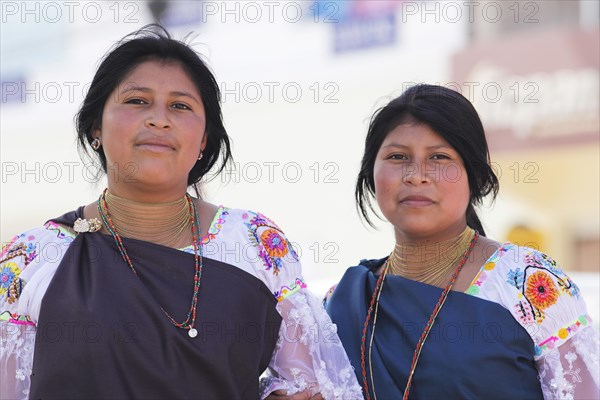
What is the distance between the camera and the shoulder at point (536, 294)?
2441 millimetres

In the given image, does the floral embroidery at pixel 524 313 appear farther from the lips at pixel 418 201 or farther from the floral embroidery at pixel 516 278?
the lips at pixel 418 201

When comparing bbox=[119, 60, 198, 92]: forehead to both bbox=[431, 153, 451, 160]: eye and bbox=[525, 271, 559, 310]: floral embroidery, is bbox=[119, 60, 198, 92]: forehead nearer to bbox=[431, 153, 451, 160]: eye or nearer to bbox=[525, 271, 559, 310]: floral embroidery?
bbox=[431, 153, 451, 160]: eye

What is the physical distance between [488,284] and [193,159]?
97 centimetres

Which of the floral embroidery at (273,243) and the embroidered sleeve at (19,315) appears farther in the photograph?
the floral embroidery at (273,243)

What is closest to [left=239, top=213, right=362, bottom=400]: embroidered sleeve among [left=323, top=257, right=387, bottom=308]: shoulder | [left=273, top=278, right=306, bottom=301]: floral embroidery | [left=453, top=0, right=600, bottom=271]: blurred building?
[left=273, top=278, right=306, bottom=301]: floral embroidery

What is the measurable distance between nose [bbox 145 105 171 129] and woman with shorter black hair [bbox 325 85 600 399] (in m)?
0.74

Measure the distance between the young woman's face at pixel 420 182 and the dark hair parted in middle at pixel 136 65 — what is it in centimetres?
56

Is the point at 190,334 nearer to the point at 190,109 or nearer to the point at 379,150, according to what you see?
the point at 190,109

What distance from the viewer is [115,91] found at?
2453 millimetres

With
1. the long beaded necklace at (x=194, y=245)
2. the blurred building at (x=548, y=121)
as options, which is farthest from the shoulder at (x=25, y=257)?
the blurred building at (x=548, y=121)

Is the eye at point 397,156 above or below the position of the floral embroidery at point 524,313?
above

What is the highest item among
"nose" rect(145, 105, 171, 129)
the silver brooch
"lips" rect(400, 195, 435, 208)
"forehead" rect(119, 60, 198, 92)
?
"forehead" rect(119, 60, 198, 92)

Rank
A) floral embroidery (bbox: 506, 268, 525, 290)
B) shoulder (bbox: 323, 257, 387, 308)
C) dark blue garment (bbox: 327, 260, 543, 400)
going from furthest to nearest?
shoulder (bbox: 323, 257, 387, 308), floral embroidery (bbox: 506, 268, 525, 290), dark blue garment (bbox: 327, 260, 543, 400)

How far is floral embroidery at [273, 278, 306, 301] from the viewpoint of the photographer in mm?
2449
